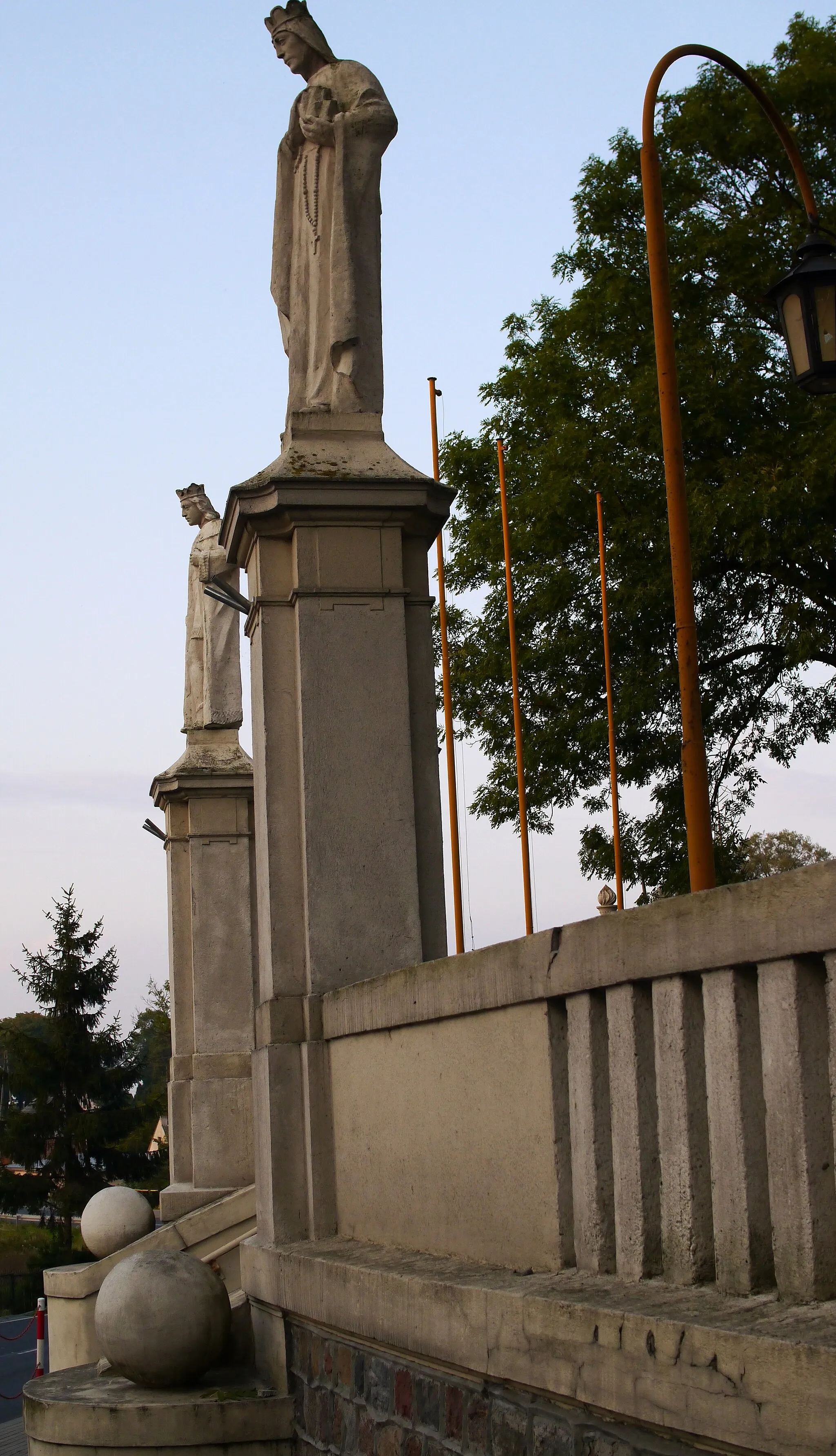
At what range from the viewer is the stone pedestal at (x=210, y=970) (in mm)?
13820

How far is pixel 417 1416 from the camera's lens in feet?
16.0

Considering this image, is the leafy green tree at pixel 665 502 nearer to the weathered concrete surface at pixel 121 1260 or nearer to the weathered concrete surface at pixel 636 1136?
the weathered concrete surface at pixel 121 1260

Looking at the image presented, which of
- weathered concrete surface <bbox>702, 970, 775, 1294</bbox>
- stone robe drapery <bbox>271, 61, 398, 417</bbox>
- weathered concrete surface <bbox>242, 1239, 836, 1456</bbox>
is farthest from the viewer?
stone robe drapery <bbox>271, 61, 398, 417</bbox>

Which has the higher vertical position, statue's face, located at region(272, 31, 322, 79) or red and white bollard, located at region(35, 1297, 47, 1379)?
statue's face, located at region(272, 31, 322, 79)

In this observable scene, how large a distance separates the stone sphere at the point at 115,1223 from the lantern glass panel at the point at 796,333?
26.8 feet

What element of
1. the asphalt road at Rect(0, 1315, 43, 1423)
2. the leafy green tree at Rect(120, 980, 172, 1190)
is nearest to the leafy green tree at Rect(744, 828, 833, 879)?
the leafy green tree at Rect(120, 980, 172, 1190)

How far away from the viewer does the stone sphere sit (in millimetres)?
12523

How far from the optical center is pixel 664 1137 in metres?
3.68

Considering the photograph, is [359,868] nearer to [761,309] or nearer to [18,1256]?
[761,309]

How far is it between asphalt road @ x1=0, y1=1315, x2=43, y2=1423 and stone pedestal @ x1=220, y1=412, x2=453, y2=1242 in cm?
830

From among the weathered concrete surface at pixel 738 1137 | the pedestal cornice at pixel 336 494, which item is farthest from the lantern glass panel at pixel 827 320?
the weathered concrete surface at pixel 738 1137

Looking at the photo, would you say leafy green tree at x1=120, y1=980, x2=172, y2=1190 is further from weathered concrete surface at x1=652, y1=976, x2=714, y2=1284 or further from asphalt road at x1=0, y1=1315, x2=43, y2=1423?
weathered concrete surface at x1=652, y1=976, x2=714, y2=1284

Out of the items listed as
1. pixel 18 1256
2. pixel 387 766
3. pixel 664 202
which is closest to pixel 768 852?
pixel 18 1256

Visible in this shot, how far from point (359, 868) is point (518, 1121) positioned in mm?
2346
